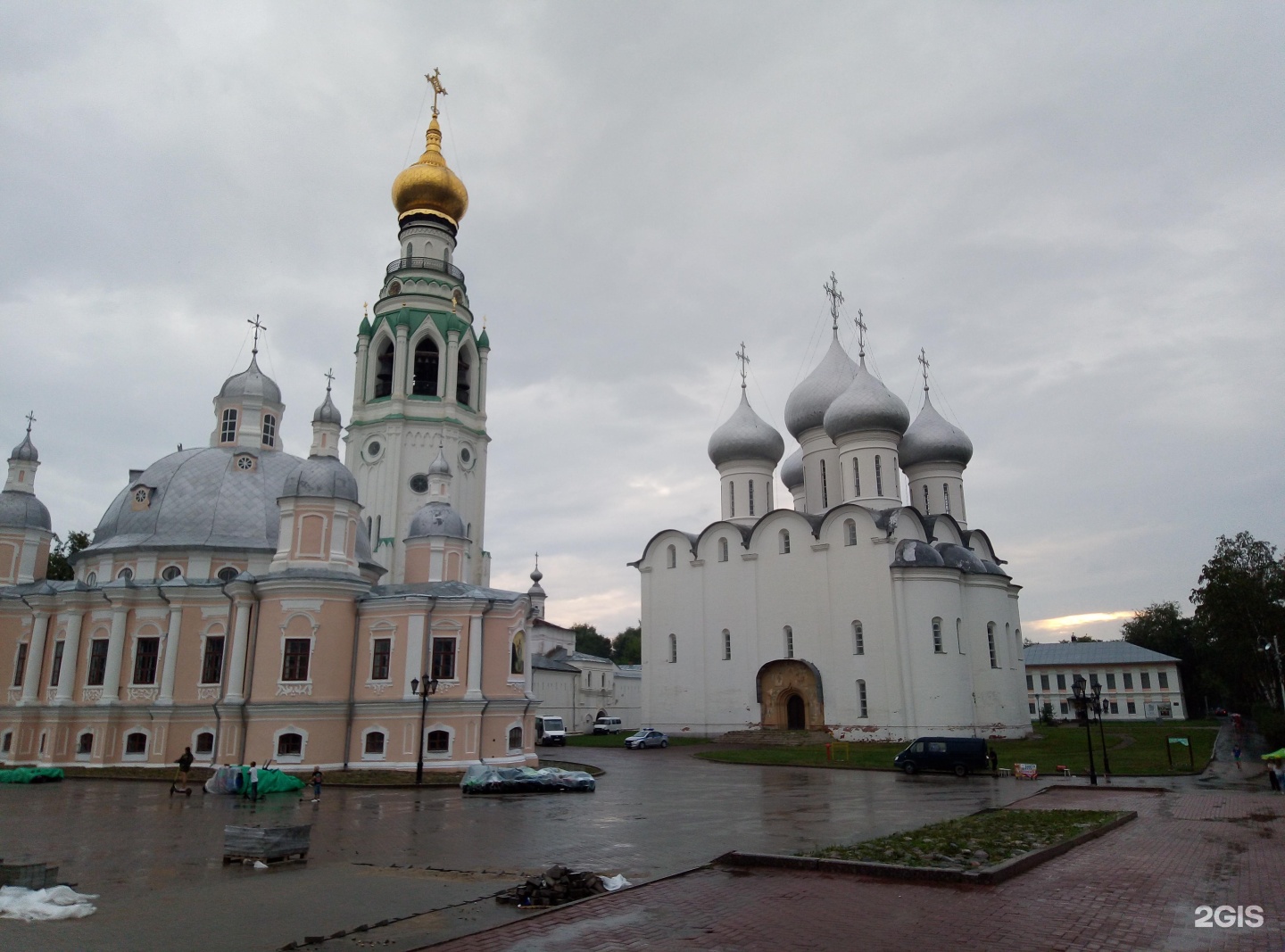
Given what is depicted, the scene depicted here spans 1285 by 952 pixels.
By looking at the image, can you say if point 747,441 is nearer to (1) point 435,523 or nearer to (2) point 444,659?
(1) point 435,523

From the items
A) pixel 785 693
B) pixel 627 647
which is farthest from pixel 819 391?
pixel 627 647

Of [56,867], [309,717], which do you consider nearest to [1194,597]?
[309,717]

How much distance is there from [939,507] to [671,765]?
71.9ft

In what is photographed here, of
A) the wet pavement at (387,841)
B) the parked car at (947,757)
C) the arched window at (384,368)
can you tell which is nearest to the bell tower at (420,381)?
the arched window at (384,368)

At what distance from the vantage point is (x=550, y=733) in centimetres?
4250

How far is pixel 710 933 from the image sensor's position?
783cm

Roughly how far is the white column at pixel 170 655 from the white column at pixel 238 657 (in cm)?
198

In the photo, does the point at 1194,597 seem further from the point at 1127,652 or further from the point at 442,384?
the point at 442,384

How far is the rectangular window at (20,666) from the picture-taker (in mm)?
30281

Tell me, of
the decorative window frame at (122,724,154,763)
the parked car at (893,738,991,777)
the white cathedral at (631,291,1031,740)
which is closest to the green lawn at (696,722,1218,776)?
the parked car at (893,738,991,777)

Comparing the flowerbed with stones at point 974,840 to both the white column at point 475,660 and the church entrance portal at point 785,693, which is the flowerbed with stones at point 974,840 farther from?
the church entrance portal at point 785,693

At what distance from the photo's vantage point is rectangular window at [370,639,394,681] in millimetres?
26844

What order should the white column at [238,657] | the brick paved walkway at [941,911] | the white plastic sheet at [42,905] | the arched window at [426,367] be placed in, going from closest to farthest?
the brick paved walkway at [941,911] → the white plastic sheet at [42,905] → the white column at [238,657] → the arched window at [426,367]

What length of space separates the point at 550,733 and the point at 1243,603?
33.0 meters
